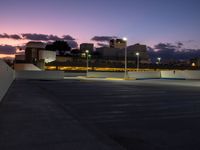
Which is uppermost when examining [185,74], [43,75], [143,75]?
[185,74]

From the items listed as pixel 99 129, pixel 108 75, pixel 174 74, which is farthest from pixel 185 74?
→ pixel 99 129

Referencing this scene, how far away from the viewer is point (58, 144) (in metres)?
7.35

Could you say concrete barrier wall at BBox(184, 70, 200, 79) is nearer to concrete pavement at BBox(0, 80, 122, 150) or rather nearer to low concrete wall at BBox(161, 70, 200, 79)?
low concrete wall at BBox(161, 70, 200, 79)

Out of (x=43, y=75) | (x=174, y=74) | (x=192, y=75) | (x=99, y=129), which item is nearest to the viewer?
(x=99, y=129)

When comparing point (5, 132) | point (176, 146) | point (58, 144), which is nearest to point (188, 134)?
point (176, 146)

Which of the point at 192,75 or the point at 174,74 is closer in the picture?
the point at 192,75

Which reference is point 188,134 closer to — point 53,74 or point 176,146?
point 176,146

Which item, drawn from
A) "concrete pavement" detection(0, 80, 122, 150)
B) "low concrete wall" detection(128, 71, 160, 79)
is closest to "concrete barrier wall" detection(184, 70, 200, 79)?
"low concrete wall" detection(128, 71, 160, 79)

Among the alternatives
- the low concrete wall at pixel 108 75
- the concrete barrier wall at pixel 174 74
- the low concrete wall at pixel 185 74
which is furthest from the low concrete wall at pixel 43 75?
the low concrete wall at pixel 185 74

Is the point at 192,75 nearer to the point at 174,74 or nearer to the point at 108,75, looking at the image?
the point at 174,74

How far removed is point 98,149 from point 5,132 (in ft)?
9.79

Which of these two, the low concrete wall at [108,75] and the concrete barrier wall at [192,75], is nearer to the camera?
the concrete barrier wall at [192,75]

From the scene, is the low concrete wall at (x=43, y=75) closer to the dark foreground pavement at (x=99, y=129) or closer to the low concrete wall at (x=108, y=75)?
the low concrete wall at (x=108, y=75)

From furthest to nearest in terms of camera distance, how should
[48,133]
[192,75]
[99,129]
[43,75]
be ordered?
[192,75], [43,75], [99,129], [48,133]
